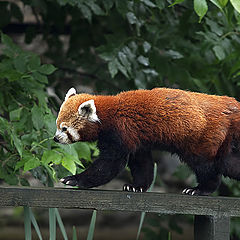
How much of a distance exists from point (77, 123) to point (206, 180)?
0.54 meters

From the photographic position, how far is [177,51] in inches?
132

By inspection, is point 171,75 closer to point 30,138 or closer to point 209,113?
point 30,138

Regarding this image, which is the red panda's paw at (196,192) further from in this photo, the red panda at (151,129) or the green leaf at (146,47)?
the green leaf at (146,47)

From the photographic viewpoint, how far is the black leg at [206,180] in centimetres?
175

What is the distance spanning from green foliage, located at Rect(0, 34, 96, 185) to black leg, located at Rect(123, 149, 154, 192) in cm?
28

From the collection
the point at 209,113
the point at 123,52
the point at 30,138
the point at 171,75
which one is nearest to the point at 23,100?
the point at 30,138

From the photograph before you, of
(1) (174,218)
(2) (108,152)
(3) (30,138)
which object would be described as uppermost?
(2) (108,152)

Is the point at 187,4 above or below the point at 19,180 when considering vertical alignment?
above

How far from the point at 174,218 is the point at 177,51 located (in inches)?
54.2

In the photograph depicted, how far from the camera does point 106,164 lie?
A: 5.51 ft

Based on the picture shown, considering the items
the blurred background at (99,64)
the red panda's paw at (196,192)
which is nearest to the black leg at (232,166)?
the red panda's paw at (196,192)

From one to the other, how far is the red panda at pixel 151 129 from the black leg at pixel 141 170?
3.0 inches

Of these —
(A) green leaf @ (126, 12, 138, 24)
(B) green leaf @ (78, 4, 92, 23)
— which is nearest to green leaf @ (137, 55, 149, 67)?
(A) green leaf @ (126, 12, 138, 24)

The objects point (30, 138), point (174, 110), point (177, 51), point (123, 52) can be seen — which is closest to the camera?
point (174, 110)
